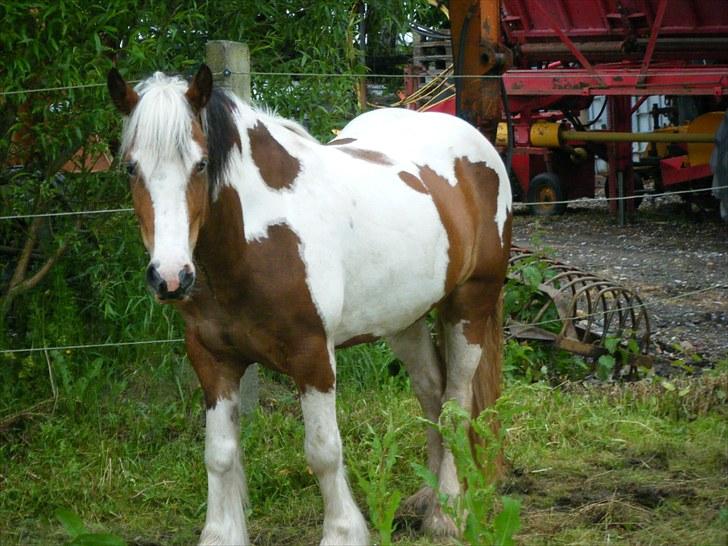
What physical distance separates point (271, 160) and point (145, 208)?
0.67 meters

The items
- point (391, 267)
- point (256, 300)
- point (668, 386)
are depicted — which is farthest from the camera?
point (668, 386)

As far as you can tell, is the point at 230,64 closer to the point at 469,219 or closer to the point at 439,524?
the point at 469,219

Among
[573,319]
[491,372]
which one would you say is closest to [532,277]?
[573,319]

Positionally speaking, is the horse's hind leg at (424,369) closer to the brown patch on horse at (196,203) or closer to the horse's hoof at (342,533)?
the horse's hoof at (342,533)

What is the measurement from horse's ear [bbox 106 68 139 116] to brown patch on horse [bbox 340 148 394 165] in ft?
3.70

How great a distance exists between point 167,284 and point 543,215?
9729mm

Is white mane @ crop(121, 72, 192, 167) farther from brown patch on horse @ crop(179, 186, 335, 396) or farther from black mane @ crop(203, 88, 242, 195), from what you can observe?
brown patch on horse @ crop(179, 186, 335, 396)

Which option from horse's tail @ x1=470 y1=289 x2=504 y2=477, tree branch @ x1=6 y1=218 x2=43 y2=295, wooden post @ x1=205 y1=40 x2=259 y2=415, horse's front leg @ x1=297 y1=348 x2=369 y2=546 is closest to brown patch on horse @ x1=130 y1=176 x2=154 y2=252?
horse's front leg @ x1=297 y1=348 x2=369 y2=546

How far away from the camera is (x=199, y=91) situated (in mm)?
3717

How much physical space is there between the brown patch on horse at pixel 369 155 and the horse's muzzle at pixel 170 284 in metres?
1.33

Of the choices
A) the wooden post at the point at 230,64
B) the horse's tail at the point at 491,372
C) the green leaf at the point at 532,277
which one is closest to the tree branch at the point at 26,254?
the wooden post at the point at 230,64

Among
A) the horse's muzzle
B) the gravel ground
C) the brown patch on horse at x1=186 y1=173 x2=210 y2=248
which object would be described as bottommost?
the gravel ground

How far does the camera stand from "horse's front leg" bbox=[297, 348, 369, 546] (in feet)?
13.4

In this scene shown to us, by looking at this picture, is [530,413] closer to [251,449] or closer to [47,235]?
[251,449]
